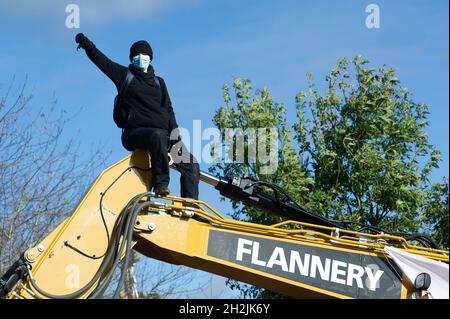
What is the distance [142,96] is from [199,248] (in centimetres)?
137

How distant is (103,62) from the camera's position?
25.4ft

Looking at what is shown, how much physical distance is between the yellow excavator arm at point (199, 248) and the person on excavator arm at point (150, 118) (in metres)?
0.19

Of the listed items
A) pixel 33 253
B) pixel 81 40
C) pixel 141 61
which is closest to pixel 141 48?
pixel 141 61

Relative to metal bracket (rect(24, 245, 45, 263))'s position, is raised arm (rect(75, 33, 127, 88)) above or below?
above

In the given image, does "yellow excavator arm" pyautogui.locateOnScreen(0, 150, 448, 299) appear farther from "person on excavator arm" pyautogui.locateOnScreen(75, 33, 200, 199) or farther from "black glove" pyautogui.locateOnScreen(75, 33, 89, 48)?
"black glove" pyautogui.locateOnScreen(75, 33, 89, 48)

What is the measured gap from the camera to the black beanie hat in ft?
25.0

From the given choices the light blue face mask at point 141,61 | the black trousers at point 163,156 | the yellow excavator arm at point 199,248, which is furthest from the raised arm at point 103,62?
the yellow excavator arm at point 199,248

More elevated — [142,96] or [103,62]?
[103,62]

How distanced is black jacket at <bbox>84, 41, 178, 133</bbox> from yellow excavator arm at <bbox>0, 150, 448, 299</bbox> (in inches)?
14.9

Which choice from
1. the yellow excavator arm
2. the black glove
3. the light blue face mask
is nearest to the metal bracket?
the yellow excavator arm

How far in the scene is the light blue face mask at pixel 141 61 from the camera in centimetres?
760

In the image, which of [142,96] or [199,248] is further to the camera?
[142,96]

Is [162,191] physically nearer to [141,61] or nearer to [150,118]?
[150,118]

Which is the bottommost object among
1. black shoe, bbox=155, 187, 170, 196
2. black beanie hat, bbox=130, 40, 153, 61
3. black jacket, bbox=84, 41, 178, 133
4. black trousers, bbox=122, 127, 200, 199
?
black shoe, bbox=155, 187, 170, 196
